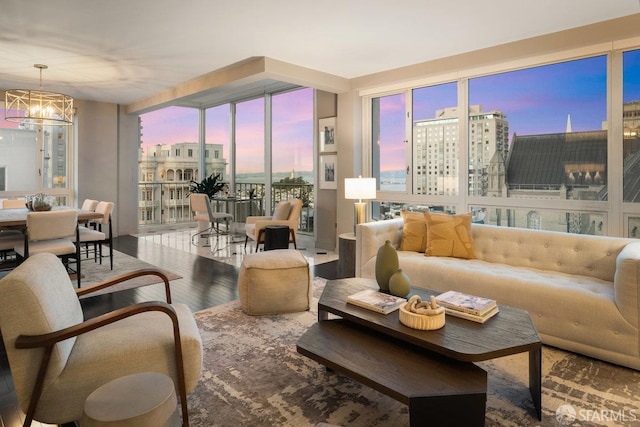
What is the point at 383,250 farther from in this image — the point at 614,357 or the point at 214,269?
the point at 214,269

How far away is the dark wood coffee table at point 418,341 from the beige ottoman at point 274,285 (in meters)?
0.98

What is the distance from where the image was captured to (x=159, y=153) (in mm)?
9344

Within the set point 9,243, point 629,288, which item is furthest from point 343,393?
point 9,243

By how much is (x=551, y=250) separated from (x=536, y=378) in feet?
5.25

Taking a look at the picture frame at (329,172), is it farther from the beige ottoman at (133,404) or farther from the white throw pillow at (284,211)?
the beige ottoman at (133,404)

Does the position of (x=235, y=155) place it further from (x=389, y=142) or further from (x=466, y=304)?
(x=466, y=304)

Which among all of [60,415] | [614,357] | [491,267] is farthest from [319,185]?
[60,415]

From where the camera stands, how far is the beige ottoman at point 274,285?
326cm

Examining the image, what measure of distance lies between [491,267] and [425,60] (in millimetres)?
2979

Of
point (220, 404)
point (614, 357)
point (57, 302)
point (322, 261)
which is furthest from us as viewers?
point (322, 261)

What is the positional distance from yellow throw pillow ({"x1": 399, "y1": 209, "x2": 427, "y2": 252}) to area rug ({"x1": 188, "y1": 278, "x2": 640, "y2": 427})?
146cm

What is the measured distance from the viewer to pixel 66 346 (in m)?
1.73

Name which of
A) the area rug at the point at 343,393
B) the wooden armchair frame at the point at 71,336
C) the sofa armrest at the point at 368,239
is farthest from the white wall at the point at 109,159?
the wooden armchair frame at the point at 71,336

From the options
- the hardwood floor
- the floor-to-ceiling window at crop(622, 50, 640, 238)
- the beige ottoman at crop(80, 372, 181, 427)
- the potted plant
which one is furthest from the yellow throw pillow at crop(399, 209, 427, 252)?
the potted plant
